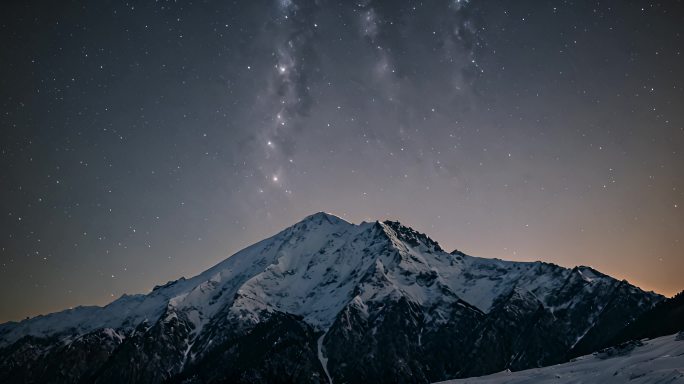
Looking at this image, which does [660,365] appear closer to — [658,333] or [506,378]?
[506,378]

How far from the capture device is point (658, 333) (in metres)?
173

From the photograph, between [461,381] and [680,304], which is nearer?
[461,381]

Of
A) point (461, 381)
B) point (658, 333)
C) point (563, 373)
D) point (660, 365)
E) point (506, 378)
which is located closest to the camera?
point (660, 365)

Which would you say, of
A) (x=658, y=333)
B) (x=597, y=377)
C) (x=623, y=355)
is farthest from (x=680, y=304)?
(x=597, y=377)

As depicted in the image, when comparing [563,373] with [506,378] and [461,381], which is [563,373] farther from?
[461,381]

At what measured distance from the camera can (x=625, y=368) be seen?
72.9m

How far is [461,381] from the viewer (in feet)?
342

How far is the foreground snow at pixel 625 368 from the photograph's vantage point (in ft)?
209

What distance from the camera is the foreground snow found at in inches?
2510

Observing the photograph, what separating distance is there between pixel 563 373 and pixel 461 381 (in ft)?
82.4

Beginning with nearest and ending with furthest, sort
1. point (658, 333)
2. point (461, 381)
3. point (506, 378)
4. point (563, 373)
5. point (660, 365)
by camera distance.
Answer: point (660, 365) < point (563, 373) < point (506, 378) < point (461, 381) < point (658, 333)

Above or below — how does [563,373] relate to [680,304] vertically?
above

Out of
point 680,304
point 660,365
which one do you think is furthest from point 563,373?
point 680,304

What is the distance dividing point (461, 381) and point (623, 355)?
3363cm
